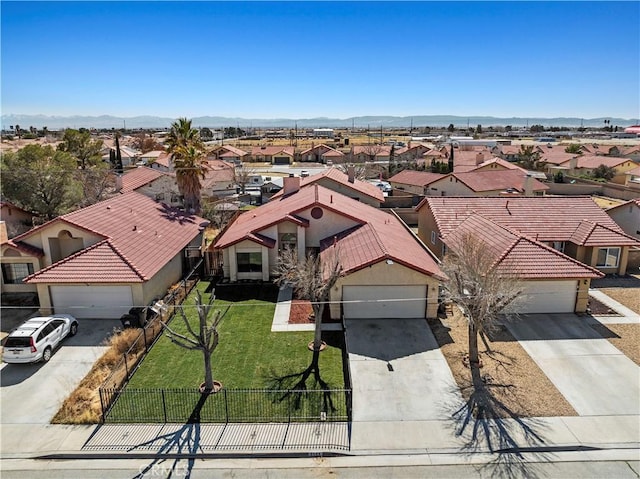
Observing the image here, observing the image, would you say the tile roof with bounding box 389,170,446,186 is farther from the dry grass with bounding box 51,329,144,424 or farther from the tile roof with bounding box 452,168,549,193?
the dry grass with bounding box 51,329,144,424

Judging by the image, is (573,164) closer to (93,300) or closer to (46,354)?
(93,300)

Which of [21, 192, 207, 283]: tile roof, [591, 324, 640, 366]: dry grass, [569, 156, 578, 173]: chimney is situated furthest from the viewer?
[569, 156, 578, 173]: chimney

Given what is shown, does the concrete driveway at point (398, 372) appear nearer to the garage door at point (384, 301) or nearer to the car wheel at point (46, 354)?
the garage door at point (384, 301)

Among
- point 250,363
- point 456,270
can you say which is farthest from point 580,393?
point 250,363

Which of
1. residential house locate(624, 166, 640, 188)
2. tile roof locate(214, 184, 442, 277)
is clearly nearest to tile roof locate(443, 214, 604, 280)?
tile roof locate(214, 184, 442, 277)

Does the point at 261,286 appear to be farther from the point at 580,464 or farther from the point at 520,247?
the point at 580,464
